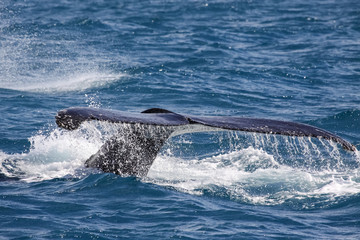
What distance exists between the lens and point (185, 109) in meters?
13.4

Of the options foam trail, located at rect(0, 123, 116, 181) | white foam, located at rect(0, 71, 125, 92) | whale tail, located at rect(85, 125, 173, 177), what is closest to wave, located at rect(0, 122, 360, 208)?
foam trail, located at rect(0, 123, 116, 181)

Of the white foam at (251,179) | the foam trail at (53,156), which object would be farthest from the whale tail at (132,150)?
the white foam at (251,179)

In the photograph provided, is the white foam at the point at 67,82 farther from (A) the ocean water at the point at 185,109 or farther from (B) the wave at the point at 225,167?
(B) the wave at the point at 225,167

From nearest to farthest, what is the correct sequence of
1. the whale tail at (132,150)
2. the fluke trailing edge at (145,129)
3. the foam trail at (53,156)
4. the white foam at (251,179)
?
the fluke trailing edge at (145,129)
the whale tail at (132,150)
the white foam at (251,179)
the foam trail at (53,156)

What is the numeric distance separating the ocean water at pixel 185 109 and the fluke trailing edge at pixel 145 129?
0.21 metres

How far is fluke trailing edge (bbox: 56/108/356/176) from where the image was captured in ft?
19.2

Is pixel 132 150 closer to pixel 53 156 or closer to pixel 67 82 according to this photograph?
pixel 53 156

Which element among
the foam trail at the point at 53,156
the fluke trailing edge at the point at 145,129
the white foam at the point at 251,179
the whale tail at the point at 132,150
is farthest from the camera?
the foam trail at the point at 53,156

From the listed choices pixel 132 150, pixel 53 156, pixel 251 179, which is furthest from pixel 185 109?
pixel 132 150

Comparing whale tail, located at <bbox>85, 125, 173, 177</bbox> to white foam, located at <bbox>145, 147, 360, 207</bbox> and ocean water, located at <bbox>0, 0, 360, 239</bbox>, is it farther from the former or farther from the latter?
white foam, located at <bbox>145, 147, 360, 207</bbox>

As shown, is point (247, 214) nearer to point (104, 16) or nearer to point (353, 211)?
point (353, 211)

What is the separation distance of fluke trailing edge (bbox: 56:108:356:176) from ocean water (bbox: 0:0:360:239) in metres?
0.21

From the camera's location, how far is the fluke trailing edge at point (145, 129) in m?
5.86

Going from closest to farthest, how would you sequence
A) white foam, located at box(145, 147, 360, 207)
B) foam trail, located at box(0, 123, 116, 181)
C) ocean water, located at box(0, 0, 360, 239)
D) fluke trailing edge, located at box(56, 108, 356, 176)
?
fluke trailing edge, located at box(56, 108, 356, 176), ocean water, located at box(0, 0, 360, 239), white foam, located at box(145, 147, 360, 207), foam trail, located at box(0, 123, 116, 181)
